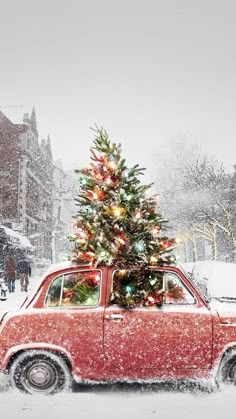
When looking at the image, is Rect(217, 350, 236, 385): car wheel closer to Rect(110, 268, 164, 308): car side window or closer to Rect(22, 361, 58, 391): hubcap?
Rect(110, 268, 164, 308): car side window

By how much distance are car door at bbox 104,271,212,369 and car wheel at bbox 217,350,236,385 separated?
0.69ft

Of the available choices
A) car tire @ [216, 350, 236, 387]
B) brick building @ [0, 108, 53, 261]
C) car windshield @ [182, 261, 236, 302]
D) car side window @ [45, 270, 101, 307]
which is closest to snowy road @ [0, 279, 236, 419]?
car tire @ [216, 350, 236, 387]

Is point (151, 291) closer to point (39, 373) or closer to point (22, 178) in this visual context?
point (39, 373)

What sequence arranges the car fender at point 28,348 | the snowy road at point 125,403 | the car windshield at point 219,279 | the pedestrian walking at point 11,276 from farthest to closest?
the pedestrian walking at point 11,276, the car windshield at point 219,279, the car fender at point 28,348, the snowy road at point 125,403

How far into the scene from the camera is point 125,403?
5.68 meters

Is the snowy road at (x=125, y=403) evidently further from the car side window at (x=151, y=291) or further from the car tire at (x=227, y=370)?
the car side window at (x=151, y=291)

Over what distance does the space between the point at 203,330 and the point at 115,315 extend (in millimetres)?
1113

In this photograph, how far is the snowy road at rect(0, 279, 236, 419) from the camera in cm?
528

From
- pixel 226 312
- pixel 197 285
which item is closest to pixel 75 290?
pixel 226 312

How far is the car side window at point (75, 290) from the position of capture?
6.16m

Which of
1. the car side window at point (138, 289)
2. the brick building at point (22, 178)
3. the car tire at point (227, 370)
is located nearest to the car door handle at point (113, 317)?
the car side window at point (138, 289)

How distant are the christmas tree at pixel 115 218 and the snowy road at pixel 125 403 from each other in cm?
163

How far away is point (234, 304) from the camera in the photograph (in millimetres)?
6605

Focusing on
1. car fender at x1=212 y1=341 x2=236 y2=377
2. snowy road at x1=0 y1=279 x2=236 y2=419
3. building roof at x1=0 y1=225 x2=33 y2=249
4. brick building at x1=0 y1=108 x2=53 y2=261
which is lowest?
snowy road at x1=0 y1=279 x2=236 y2=419
